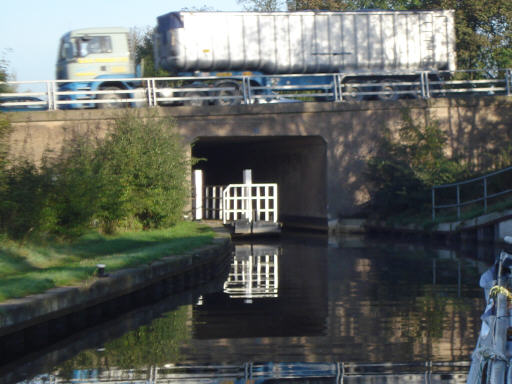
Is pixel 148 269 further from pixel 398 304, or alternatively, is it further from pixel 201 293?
pixel 398 304

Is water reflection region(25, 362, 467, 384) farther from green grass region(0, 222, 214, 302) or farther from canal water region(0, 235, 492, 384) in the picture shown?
green grass region(0, 222, 214, 302)

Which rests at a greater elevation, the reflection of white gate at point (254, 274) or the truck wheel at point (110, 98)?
the truck wheel at point (110, 98)

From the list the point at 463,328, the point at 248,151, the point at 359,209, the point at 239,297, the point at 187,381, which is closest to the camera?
the point at 187,381

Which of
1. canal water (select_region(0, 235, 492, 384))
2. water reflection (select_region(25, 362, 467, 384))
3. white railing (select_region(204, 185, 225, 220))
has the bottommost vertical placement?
white railing (select_region(204, 185, 225, 220))

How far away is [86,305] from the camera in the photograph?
10.6 m

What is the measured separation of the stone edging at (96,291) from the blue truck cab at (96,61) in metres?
15.5

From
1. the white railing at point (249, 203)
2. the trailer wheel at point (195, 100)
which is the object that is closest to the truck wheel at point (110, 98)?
the trailer wheel at point (195, 100)

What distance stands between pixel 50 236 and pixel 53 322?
7385mm

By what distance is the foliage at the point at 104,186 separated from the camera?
1565 centimetres

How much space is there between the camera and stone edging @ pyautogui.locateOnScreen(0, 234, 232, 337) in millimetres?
8773

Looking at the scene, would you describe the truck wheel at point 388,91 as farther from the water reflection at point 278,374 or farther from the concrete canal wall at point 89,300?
the water reflection at point 278,374

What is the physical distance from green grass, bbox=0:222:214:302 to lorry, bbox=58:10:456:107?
10.6m

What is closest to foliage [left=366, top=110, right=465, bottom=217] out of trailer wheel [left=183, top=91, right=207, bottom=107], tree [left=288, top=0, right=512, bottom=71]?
trailer wheel [left=183, top=91, right=207, bottom=107]

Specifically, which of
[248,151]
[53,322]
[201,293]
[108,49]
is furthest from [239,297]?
[248,151]
